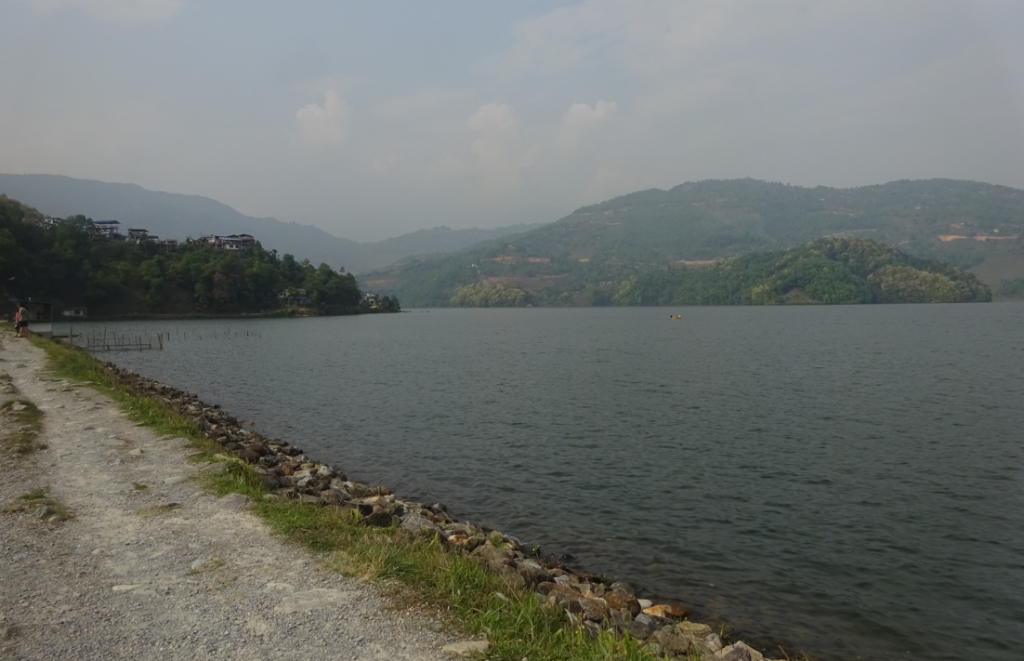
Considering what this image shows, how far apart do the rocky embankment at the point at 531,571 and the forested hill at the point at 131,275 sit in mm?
123453

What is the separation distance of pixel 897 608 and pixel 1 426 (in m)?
23.2

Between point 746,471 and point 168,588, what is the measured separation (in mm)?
18838

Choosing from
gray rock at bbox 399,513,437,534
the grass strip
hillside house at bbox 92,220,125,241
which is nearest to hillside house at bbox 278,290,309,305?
hillside house at bbox 92,220,125,241

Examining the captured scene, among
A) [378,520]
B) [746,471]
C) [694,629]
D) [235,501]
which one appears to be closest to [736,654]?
[694,629]

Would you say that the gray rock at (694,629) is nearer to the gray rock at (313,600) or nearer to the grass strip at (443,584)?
the grass strip at (443,584)

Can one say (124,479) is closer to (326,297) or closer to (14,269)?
(14,269)

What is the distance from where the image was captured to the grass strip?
6.84 metres

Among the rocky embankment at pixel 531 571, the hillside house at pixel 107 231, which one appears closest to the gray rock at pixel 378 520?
the rocky embankment at pixel 531 571

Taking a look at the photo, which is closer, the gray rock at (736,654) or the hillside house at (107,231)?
the gray rock at (736,654)

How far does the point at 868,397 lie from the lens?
36.4 metres

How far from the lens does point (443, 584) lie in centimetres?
823

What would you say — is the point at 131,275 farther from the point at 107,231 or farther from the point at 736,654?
the point at 736,654

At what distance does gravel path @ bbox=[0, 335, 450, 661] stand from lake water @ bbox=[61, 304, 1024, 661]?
25.2ft

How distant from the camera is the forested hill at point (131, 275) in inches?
5153
